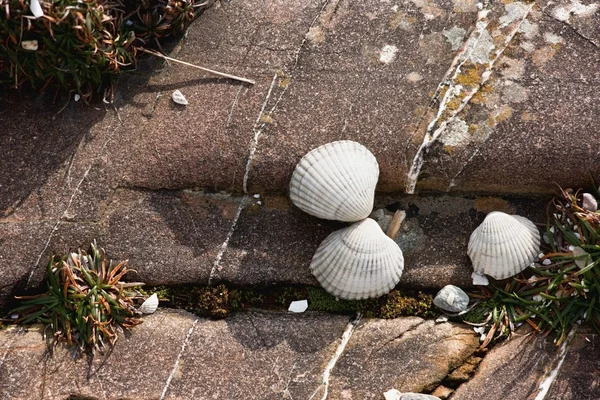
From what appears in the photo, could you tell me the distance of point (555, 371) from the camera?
15.8ft

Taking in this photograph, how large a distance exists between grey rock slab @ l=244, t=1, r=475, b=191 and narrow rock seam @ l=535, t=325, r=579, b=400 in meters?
1.69

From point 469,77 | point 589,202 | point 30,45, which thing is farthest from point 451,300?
point 30,45

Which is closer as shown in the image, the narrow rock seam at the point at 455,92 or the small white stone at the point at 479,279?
the narrow rock seam at the point at 455,92

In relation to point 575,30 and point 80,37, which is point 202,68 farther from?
point 575,30

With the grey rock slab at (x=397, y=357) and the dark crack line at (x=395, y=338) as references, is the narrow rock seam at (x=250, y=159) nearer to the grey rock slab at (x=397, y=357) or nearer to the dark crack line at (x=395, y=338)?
the grey rock slab at (x=397, y=357)

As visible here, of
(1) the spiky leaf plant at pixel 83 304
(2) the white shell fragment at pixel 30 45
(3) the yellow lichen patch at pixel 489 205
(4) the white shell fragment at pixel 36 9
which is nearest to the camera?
(4) the white shell fragment at pixel 36 9

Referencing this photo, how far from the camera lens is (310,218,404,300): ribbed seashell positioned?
483 centimetres

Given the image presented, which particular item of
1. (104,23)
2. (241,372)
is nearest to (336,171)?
(241,372)

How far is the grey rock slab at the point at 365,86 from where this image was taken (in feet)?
16.4

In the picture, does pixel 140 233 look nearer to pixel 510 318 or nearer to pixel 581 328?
pixel 510 318

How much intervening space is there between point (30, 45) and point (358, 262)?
277 centimetres

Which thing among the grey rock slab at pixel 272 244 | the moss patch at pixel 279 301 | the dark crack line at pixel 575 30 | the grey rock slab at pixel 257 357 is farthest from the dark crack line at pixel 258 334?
the dark crack line at pixel 575 30

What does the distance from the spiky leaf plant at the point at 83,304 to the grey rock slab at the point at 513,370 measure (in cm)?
254

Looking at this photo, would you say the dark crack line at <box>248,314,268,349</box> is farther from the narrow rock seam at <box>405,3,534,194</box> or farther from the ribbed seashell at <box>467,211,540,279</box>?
the ribbed seashell at <box>467,211,540,279</box>
